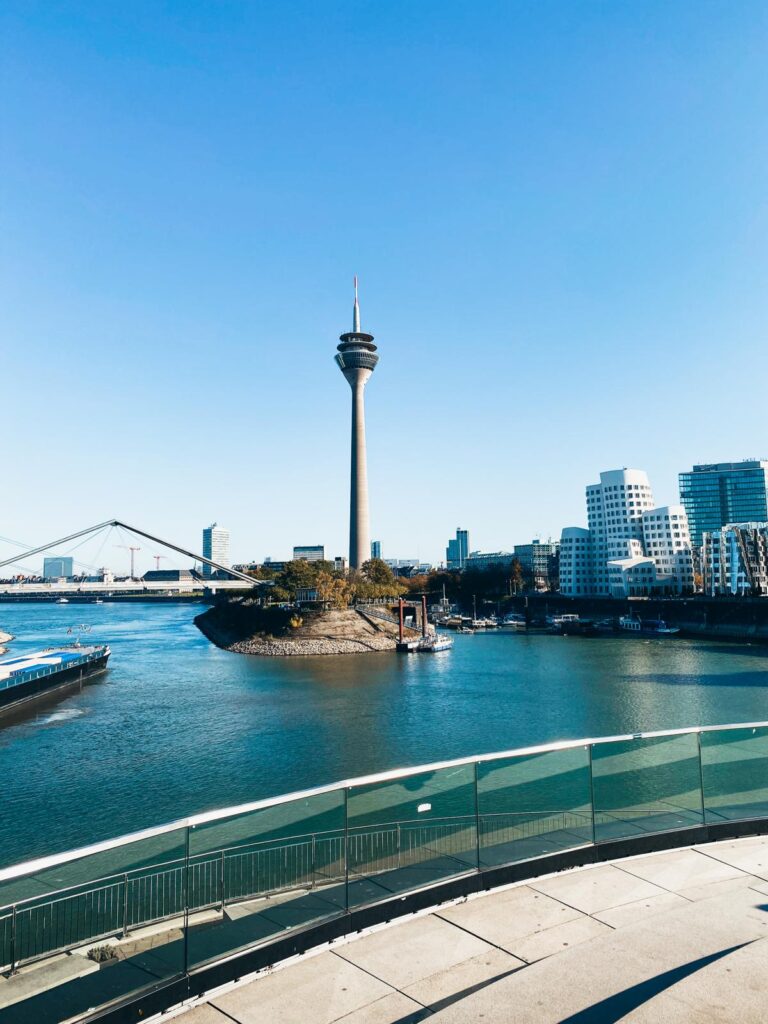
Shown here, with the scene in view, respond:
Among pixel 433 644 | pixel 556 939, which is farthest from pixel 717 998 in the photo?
pixel 433 644

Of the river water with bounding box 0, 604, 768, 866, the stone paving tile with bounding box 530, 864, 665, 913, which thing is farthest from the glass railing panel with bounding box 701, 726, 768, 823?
the river water with bounding box 0, 604, 768, 866

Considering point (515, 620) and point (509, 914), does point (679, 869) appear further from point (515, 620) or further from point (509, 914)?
point (515, 620)

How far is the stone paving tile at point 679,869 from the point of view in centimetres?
598

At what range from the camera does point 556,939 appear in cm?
504

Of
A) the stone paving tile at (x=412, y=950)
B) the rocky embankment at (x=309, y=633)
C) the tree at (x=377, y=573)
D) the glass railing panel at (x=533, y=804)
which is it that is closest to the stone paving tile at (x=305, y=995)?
the stone paving tile at (x=412, y=950)

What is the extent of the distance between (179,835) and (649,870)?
4068 millimetres

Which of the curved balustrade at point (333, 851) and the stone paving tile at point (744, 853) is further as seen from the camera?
the stone paving tile at point (744, 853)

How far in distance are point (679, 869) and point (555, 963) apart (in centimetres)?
226

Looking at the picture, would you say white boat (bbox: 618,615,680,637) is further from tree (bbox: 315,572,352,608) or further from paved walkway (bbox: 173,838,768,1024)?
paved walkway (bbox: 173,838,768,1024)

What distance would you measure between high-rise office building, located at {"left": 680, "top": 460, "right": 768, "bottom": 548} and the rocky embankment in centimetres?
10634

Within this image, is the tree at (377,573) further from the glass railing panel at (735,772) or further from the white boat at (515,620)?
the glass railing panel at (735,772)

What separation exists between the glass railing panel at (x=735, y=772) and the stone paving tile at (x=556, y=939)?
8.03 feet

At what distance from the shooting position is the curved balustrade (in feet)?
15.1

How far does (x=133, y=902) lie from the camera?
575cm
